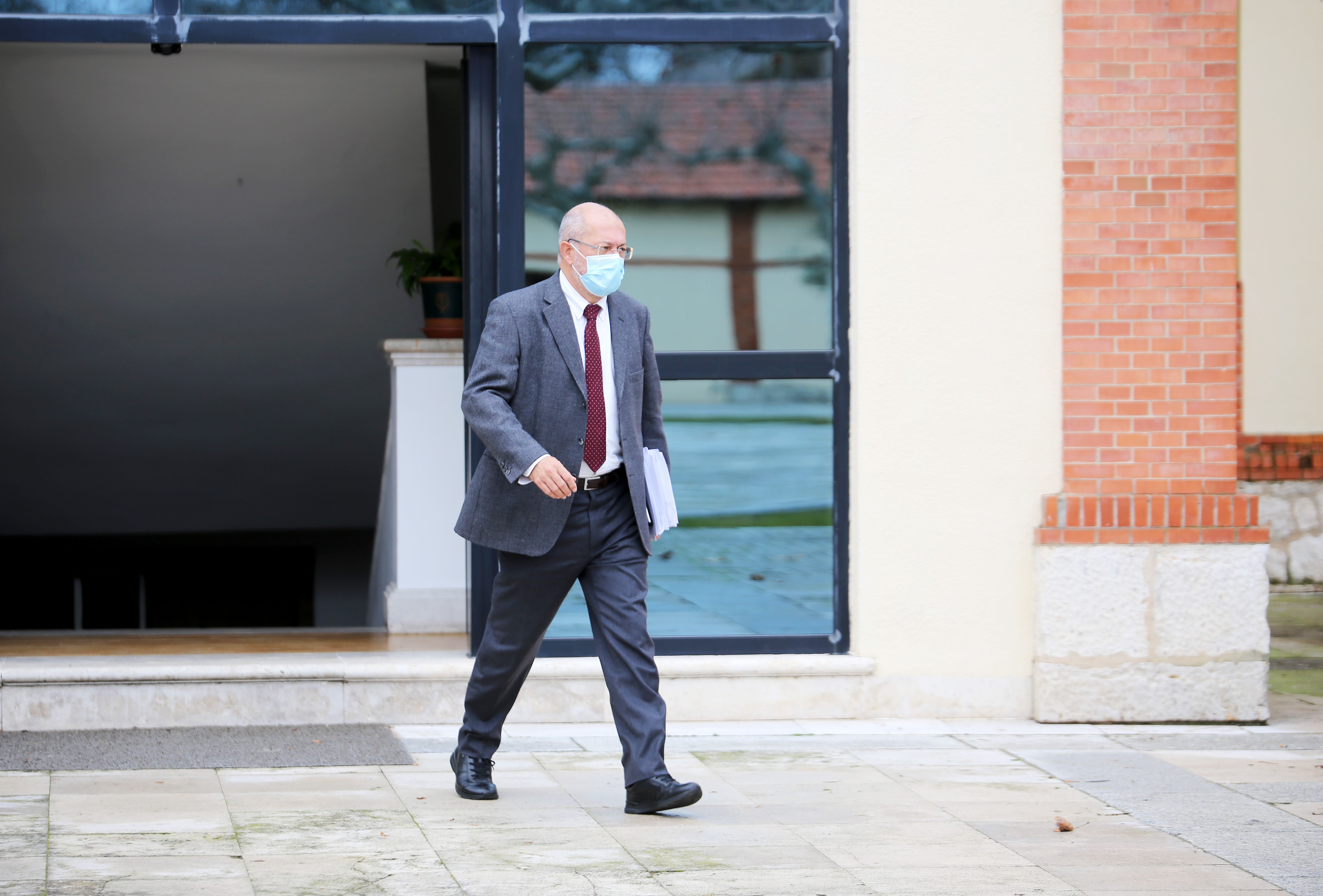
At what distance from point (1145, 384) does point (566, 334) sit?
8.89 ft

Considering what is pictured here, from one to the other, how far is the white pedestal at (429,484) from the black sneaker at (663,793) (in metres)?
3.12

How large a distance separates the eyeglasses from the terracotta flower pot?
10.7 feet

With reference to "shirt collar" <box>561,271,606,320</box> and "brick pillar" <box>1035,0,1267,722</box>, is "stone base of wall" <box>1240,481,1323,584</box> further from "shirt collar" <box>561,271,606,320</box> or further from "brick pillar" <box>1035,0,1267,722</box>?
"shirt collar" <box>561,271,606,320</box>

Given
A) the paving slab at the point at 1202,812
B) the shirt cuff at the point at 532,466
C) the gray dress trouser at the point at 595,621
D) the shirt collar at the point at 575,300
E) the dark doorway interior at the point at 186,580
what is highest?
the shirt collar at the point at 575,300

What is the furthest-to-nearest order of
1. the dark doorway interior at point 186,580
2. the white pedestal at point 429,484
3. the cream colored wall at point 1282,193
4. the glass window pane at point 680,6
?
the dark doorway interior at point 186,580, the cream colored wall at point 1282,193, the white pedestal at point 429,484, the glass window pane at point 680,6

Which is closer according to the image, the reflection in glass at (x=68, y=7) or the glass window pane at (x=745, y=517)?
the reflection in glass at (x=68, y=7)

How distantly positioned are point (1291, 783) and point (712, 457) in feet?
7.90

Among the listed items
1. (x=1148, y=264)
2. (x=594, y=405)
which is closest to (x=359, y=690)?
Answer: (x=594, y=405)

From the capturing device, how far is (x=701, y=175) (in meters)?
6.38

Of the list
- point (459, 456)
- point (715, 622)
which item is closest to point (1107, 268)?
point (715, 622)

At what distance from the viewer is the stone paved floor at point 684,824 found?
13.1 feet

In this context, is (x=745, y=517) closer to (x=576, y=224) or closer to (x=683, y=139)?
(x=683, y=139)

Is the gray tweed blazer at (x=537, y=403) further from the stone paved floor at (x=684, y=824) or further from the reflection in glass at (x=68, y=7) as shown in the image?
the reflection in glass at (x=68, y=7)

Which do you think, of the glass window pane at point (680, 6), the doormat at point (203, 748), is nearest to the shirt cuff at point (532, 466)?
the doormat at point (203, 748)
